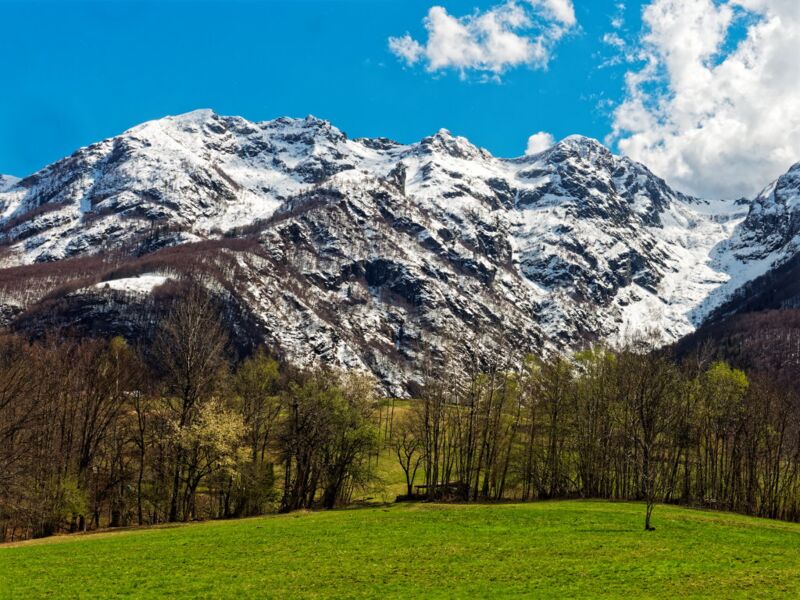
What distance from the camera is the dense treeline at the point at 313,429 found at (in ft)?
188

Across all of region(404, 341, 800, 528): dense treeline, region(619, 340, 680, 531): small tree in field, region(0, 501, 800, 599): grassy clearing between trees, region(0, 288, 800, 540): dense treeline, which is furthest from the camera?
region(404, 341, 800, 528): dense treeline

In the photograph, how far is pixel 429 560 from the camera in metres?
31.5

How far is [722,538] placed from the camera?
37344 mm

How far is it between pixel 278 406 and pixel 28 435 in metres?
27.3

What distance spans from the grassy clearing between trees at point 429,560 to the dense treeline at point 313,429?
1175cm

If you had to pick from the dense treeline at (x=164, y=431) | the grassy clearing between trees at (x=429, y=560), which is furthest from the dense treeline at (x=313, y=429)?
the grassy clearing between trees at (x=429, y=560)

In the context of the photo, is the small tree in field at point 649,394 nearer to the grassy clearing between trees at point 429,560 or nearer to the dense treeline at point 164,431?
the grassy clearing between trees at point 429,560

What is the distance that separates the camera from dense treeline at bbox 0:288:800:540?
5734 cm

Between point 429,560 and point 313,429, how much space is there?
3912cm

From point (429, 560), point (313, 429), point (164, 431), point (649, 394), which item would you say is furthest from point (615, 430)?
point (164, 431)

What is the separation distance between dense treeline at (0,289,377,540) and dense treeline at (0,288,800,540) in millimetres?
241

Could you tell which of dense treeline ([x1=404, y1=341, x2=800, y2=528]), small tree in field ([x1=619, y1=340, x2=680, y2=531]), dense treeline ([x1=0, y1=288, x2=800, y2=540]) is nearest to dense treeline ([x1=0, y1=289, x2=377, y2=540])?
dense treeline ([x1=0, y1=288, x2=800, y2=540])

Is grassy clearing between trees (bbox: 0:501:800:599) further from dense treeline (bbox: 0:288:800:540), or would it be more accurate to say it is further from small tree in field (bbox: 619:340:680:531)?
dense treeline (bbox: 0:288:800:540)

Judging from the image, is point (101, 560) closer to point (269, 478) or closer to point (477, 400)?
point (269, 478)
